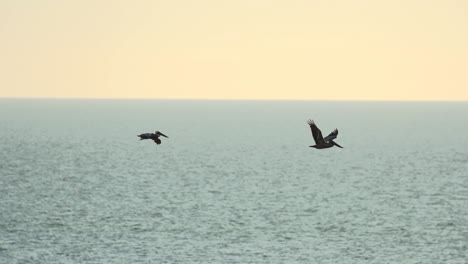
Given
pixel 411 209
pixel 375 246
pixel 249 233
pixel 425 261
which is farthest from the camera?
pixel 411 209

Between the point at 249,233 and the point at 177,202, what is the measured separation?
41.9 metres

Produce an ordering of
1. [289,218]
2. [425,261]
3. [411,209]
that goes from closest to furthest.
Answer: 1. [425,261]
2. [289,218]
3. [411,209]

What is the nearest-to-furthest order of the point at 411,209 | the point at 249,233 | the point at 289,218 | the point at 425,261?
the point at 425,261, the point at 249,233, the point at 289,218, the point at 411,209

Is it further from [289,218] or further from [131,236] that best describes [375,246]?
[131,236]

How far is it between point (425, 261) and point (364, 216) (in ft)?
159

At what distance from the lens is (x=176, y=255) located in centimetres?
13338

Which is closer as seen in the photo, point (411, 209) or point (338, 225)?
point (338, 225)

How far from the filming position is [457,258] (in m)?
130

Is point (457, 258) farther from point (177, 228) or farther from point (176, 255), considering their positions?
point (177, 228)

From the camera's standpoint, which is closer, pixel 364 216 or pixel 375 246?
pixel 375 246

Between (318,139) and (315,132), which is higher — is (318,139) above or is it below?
below

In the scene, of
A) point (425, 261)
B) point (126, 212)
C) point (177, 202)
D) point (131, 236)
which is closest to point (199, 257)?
point (131, 236)

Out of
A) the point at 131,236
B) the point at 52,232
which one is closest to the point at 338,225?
the point at 131,236

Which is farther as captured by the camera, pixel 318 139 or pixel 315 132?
pixel 318 139
